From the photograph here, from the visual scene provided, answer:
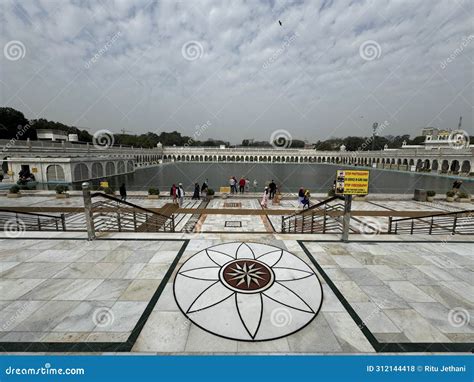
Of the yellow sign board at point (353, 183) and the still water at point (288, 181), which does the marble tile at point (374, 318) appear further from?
the still water at point (288, 181)

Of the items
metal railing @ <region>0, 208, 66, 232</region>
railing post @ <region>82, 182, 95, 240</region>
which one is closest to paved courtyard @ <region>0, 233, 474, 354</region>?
railing post @ <region>82, 182, 95, 240</region>

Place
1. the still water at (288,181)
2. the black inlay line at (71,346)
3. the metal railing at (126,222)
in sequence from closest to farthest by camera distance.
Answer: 1. the black inlay line at (71,346)
2. the metal railing at (126,222)
3. the still water at (288,181)

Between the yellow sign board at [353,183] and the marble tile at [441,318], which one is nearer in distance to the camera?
the marble tile at [441,318]

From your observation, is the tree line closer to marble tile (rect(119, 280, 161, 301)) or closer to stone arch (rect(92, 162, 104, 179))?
stone arch (rect(92, 162, 104, 179))

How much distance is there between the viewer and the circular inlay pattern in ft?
12.3

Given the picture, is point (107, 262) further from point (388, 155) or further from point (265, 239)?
point (388, 155)

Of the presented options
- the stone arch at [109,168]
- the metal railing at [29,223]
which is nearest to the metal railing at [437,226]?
the metal railing at [29,223]

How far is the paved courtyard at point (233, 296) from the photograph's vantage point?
3.47m

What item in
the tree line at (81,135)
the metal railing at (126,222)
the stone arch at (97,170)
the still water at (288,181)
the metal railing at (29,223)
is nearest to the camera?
the metal railing at (126,222)

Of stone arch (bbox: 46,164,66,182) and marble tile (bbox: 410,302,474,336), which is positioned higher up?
stone arch (bbox: 46,164,66,182)

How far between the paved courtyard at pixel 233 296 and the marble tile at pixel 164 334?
0.7 inches

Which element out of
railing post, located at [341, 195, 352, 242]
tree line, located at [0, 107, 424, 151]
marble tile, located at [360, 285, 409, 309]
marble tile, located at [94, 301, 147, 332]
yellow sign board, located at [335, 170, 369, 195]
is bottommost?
marble tile, located at [360, 285, 409, 309]

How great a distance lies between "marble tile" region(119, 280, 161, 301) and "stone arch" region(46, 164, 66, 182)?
29.5 metres

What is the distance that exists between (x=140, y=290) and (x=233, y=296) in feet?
6.41
